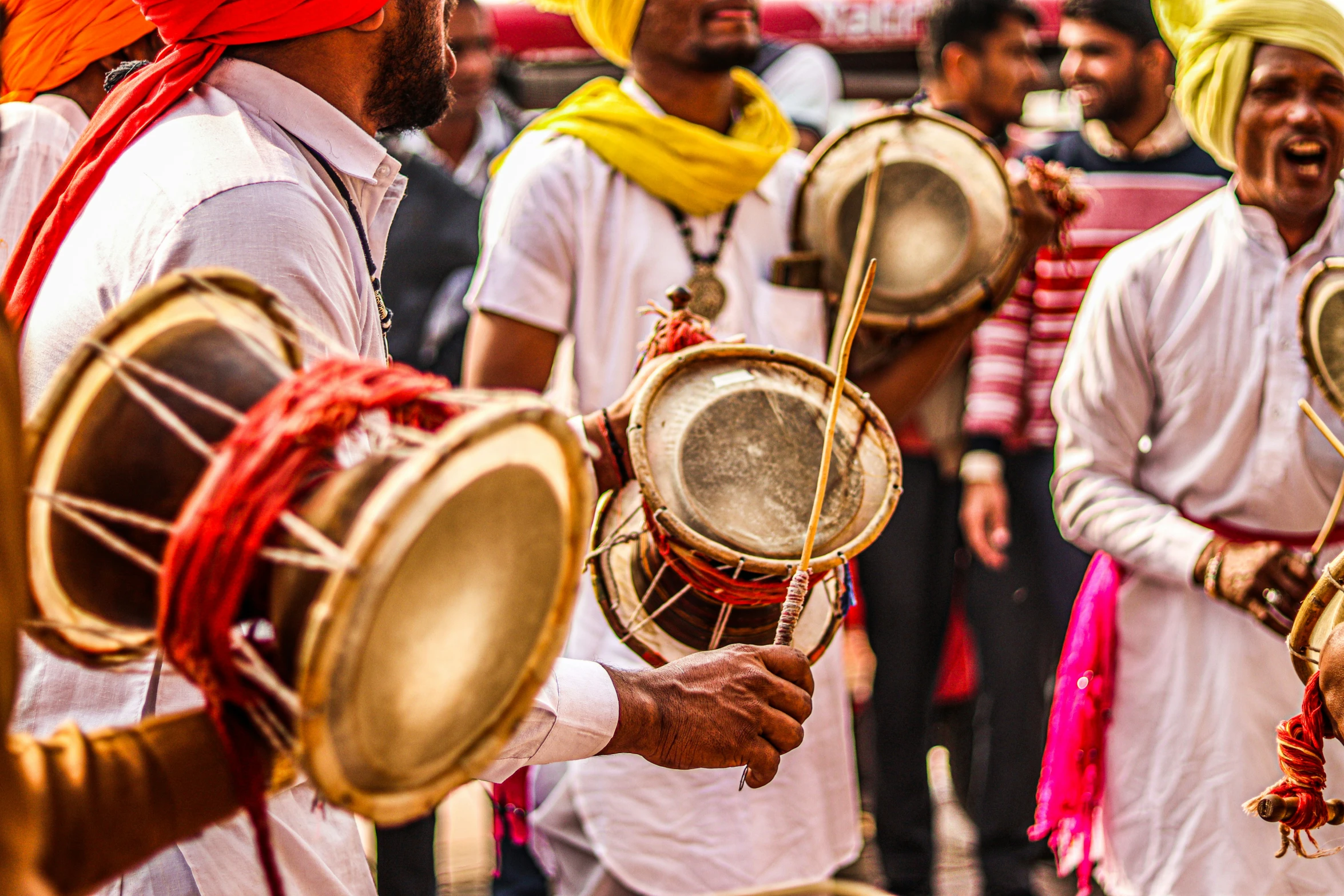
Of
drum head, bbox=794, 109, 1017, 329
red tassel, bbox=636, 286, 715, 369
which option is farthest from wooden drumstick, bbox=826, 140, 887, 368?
red tassel, bbox=636, 286, 715, 369

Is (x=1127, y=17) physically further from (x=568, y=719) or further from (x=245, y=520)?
(x=245, y=520)

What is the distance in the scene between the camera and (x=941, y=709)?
15.1 feet

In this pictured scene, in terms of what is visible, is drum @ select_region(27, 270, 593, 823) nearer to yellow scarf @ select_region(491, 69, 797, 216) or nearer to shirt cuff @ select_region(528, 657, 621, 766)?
shirt cuff @ select_region(528, 657, 621, 766)

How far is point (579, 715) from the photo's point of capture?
166cm

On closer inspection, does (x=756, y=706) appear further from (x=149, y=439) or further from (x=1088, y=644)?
(x=1088, y=644)

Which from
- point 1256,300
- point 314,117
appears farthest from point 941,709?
point 314,117

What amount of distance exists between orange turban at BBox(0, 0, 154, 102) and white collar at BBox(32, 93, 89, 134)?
0.06m

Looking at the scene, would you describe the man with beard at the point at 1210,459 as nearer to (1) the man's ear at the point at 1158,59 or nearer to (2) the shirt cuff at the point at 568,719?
(2) the shirt cuff at the point at 568,719

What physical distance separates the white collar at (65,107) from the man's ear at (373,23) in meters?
1.14

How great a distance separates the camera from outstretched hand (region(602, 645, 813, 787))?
1673mm

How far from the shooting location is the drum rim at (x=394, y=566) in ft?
3.23

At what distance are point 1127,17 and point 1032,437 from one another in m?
1.52

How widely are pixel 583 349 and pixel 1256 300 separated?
143 centimetres

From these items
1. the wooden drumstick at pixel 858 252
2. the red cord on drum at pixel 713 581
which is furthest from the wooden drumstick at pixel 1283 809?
the wooden drumstick at pixel 858 252
